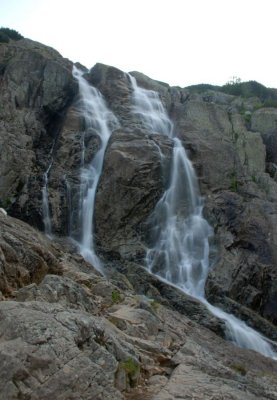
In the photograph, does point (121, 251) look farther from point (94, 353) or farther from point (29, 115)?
point (94, 353)

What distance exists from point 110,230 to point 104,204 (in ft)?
4.96

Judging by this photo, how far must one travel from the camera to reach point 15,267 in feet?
35.0

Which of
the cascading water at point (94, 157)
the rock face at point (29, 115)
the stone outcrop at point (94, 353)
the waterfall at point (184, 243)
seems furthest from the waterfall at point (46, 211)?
the stone outcrop at point (94, 353)

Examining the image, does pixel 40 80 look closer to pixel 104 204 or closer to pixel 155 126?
pixel 155 126

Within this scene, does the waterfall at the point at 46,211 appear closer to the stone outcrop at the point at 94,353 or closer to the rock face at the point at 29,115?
the rock face at the point at 29,115

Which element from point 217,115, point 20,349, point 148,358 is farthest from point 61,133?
point 20,349

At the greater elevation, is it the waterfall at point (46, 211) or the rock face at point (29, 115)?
the rock face at point (29, 115)

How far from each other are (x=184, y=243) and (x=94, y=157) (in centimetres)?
814

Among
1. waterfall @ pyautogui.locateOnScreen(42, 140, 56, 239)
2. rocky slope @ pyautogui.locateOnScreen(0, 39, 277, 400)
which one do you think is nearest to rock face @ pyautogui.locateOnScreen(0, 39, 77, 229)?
rocky slope @ pyautogui.locateOnScreen(0, 39, 277, 400)

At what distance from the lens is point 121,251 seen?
74.9 ft

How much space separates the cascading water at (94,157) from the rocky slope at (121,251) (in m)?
0.43

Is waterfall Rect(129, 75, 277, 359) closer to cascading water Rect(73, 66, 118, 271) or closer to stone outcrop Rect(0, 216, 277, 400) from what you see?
cascading water Rect(73, 66, 118, 271)

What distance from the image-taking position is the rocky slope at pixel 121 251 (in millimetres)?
7449

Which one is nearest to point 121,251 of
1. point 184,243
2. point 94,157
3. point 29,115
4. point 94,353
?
point 184,243
